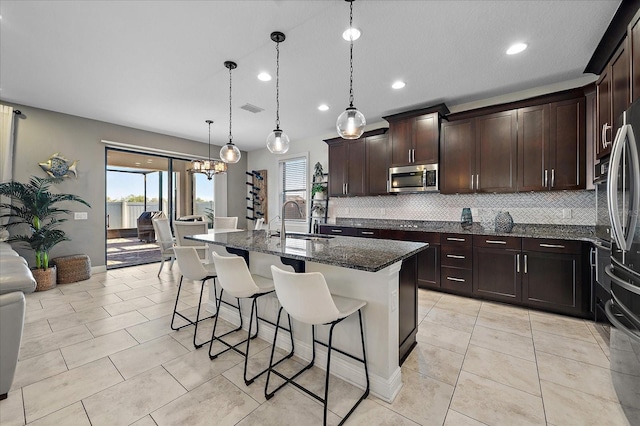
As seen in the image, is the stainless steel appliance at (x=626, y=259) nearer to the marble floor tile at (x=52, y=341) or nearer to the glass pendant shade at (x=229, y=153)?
the glass pendant shade at (x=229, y=153)

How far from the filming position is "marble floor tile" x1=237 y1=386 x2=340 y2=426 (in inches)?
61.1

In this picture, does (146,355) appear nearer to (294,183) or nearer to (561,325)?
(561,325)

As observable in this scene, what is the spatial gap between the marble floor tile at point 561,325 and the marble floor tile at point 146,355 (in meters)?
3.45

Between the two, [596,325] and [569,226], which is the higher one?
[569,226]

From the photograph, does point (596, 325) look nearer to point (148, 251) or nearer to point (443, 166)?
point (443, 166)

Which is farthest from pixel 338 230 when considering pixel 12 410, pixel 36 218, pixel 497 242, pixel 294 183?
pixel 36 218

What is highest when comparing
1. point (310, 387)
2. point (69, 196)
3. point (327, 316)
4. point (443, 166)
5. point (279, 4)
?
point (279, 4)

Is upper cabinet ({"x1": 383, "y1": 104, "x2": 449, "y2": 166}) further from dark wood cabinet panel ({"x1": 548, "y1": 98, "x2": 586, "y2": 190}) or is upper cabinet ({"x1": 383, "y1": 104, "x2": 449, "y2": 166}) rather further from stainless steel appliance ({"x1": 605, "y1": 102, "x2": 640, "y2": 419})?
stainless steel appliance ({"x1": 605, "y1": 102, "x2": 640, "y2": 419})

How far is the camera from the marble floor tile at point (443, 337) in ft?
7.85

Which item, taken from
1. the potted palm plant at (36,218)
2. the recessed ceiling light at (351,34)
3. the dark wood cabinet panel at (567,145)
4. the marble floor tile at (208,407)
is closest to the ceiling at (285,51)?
the recessed ceiling light at (351,34)

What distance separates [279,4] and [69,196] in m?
4.49

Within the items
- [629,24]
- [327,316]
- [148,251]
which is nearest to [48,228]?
[148,251]

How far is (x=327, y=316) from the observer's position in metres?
1.51

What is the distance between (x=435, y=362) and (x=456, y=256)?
1.85 metres
